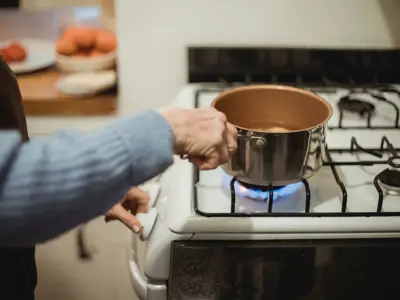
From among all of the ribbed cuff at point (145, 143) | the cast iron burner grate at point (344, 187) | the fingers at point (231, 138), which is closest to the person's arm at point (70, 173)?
the ribbed cuff at point (145, 143)

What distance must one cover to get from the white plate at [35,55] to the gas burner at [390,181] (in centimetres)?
82

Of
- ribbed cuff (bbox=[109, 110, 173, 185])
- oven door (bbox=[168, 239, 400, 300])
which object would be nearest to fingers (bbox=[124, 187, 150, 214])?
oven door (bbox=[168, 239, 400, 300])

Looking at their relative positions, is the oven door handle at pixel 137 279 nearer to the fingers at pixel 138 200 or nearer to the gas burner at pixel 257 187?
the fingers at pixel 138 200

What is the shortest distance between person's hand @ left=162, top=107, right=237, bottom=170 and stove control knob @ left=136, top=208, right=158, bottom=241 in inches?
7.5

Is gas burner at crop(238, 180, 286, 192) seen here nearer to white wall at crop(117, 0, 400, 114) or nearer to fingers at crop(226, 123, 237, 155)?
fingers at crop(226, 123, 237, 155)

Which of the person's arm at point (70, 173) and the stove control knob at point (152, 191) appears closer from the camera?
the person's arm at point (70, 173)

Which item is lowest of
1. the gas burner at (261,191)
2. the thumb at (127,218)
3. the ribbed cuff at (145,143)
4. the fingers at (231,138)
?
the thumb at (127,218)

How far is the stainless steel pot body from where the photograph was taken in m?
0.83

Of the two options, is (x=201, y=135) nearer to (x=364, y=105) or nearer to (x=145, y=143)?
(x=145, y=143)

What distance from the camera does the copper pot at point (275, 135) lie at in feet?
2.73

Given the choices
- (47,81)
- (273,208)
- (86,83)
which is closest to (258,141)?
(273,208)

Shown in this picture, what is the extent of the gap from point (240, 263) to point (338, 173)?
280 mm

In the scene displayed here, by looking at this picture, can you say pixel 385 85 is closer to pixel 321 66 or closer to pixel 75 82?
pixel 321 66

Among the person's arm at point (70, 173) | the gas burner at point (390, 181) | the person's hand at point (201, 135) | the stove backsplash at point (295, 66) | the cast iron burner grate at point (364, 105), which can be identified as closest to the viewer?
the person's arm at point (70, 173)
